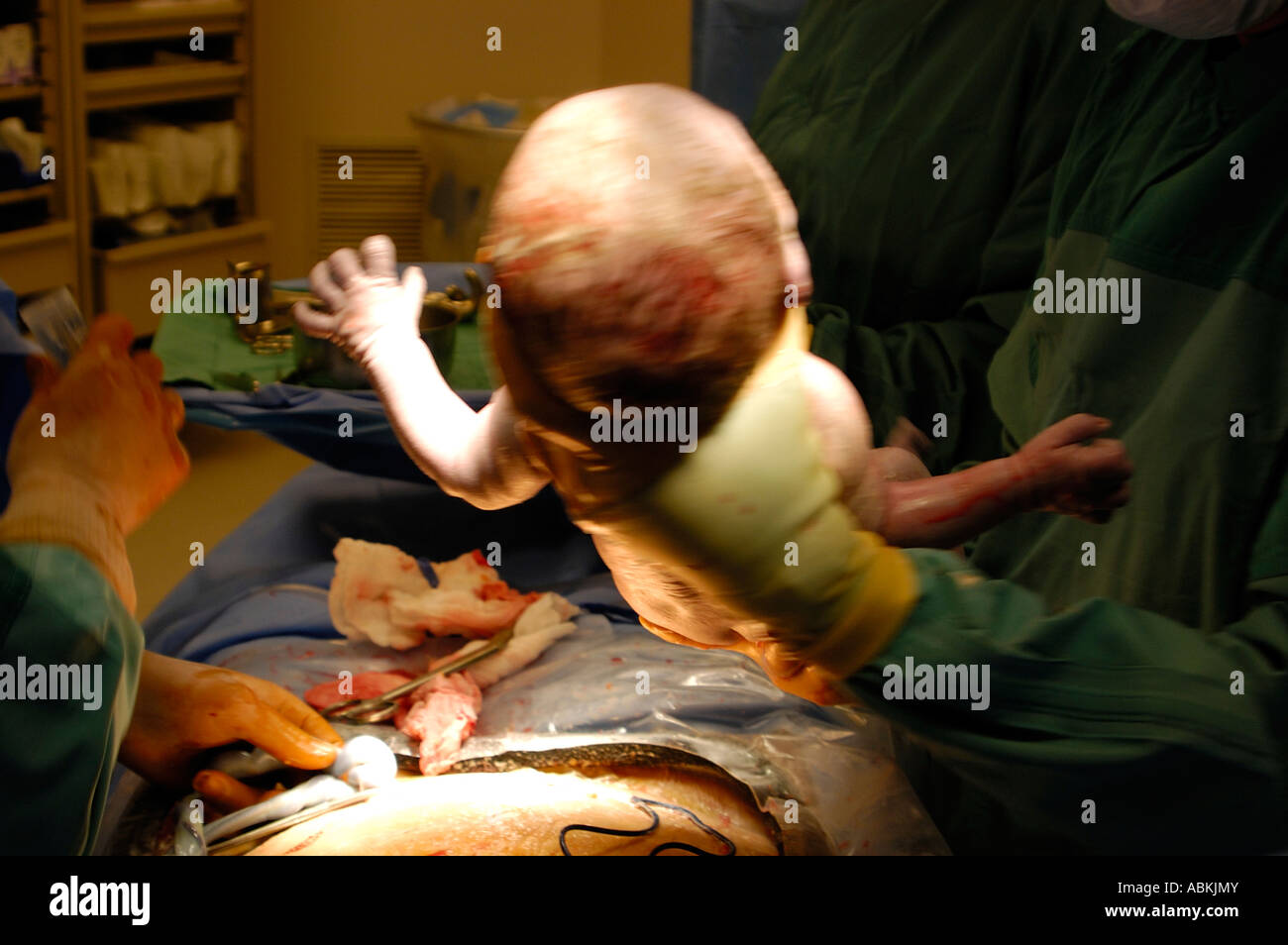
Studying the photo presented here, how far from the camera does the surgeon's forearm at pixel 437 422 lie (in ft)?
2.04

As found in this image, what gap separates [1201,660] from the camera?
0.67 m

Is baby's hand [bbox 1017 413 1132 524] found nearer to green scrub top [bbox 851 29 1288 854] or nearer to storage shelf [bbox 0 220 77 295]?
green scrub top [bbox 851 29 1288 854]

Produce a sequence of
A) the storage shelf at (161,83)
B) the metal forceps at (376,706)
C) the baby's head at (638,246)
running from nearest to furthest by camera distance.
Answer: the baby's head at (638,246) → the storage shelf at (161,83) → the metal forceps at (376,706)

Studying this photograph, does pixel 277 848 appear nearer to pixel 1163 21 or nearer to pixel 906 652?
pixel 906 652

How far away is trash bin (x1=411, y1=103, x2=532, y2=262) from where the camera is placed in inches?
31.6

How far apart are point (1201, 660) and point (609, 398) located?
388mm

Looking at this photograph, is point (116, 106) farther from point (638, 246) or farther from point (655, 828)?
point (655, 828)

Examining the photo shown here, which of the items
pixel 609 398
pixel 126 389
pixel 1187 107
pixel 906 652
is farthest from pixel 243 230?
pixel 1187 107

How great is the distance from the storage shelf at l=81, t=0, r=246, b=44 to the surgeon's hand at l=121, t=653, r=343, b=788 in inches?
19.2

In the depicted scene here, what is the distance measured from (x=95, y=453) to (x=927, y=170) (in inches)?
32.5

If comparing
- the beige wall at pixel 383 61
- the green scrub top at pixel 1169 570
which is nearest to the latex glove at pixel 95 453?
the beige wall at pixel 383 61

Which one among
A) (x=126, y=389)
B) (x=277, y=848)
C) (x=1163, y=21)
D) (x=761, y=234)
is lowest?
(x=277, y=848)

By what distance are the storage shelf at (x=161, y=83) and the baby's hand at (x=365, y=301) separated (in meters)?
0.27

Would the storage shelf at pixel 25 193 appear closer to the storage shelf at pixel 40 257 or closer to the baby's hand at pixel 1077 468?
the storage shelf at pixel 40 257
